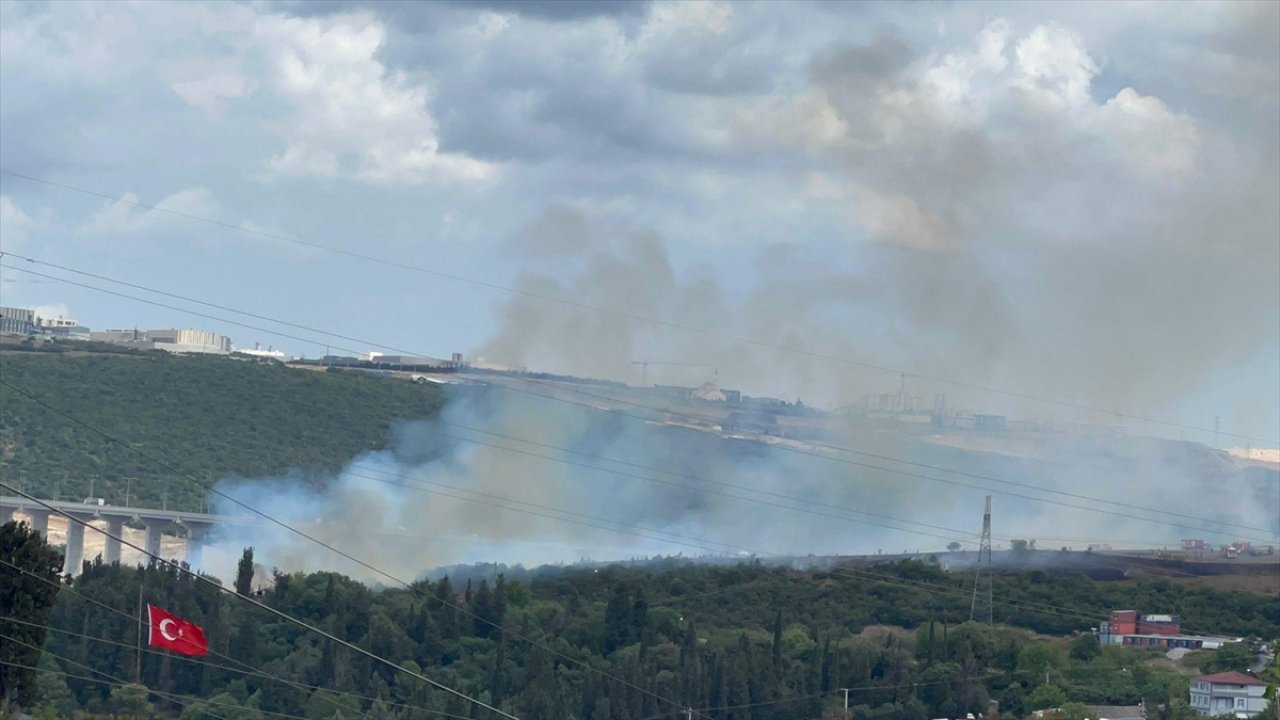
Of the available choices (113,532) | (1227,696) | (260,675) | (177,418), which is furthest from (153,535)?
(1227,696)

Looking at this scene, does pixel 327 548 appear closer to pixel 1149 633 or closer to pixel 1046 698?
pixel 1046 698

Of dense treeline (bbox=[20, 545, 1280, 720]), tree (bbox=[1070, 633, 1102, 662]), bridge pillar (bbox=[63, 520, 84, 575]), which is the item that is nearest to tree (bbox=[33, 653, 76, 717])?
dense treeline (bbox=[20, 545, 1280, 720])

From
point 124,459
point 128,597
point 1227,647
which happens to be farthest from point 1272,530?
point 128,597

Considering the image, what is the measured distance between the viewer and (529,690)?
92188 millimetres

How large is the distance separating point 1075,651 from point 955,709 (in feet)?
59.7

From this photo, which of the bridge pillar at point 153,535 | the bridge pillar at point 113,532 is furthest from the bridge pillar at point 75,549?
the bridge pillar at point 153,535

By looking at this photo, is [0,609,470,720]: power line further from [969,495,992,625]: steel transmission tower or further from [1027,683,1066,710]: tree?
[969,495,992,625]: steel transmission tower

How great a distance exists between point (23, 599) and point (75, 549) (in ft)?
227

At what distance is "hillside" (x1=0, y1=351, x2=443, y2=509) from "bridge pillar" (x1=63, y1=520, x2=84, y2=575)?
17713mm

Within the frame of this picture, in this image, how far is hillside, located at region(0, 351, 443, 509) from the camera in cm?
15988

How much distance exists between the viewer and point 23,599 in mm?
64000

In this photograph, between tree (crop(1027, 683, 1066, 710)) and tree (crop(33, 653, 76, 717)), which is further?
tree (crop(1027, 683, 1066, 710))

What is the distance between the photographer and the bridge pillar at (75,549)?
127312 millimetres

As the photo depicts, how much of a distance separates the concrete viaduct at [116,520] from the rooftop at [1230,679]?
66.0m
